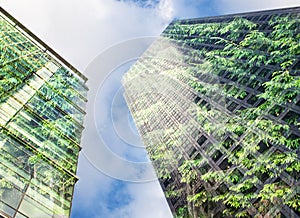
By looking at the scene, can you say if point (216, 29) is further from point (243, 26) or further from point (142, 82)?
point (142, 82)

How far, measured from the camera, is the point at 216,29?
31.1 feet

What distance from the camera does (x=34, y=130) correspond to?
5809mm

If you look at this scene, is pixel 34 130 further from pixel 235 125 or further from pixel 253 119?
pixel 253 119

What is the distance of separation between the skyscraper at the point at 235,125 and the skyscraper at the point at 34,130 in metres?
2.34

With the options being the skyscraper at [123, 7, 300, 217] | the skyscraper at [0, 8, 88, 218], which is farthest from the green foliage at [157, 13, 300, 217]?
the skyscraper at [0, 8, 88, 218]

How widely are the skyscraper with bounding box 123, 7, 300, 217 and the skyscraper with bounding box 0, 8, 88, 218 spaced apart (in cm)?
234

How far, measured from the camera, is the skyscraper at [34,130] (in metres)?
4.15

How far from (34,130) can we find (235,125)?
400 centimetres

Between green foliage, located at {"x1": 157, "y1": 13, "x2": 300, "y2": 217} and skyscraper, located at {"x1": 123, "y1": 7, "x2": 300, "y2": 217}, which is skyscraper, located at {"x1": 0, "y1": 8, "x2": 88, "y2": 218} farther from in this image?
green foliage, located at {"x1": 157, "y1": 13, "x2": 300, "y2": 217}

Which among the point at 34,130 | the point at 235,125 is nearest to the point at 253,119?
the point at 235,125

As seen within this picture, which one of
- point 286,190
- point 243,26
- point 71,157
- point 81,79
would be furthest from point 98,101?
point 286,190

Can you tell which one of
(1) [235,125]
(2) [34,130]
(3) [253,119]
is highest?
(3) [253,119]

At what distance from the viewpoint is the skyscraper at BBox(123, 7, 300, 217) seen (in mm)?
3895

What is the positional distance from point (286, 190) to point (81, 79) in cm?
1016
